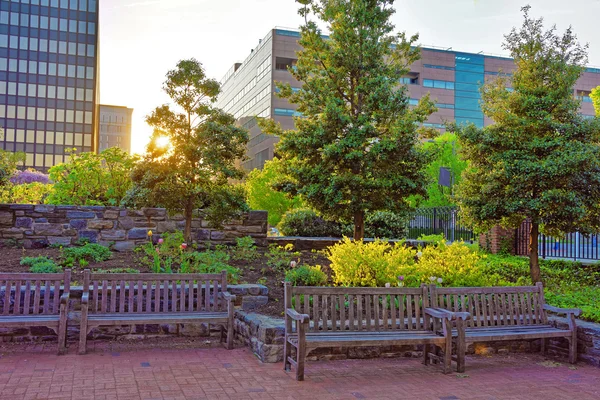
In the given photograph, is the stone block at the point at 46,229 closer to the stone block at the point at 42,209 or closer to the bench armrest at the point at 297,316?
the stone block at the point at 42,209

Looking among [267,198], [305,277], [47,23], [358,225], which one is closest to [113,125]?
[47,23]

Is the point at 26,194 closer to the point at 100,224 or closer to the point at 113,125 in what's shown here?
the point at 100,224

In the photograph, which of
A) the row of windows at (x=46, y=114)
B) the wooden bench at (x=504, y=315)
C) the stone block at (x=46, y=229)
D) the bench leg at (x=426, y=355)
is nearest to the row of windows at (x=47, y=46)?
the row of windows at (x=46, y=114)

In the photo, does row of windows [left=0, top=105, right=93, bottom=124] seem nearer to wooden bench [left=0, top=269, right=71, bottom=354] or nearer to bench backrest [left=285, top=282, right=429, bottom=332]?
wooden bench [left=0, top=269, right=71, bottom=354]

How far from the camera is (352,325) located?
20.2 feet

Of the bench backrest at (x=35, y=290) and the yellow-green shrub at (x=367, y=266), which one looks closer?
the bench backrest at (x=35, y=290)

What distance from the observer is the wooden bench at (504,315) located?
6414mm

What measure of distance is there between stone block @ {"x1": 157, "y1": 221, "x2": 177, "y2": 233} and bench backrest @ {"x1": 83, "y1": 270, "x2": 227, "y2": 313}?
460 cm

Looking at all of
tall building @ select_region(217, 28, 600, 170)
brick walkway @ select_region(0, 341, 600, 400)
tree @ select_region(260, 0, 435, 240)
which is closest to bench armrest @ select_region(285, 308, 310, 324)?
brick walkway @ select_region(0, 341, 600, 400)

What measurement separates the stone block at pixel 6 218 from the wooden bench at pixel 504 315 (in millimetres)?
8602

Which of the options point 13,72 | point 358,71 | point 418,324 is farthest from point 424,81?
point 418,324

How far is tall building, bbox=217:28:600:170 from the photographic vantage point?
66438 millimetres

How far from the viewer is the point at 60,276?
654cm

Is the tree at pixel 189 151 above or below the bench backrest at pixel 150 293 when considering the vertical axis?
above
